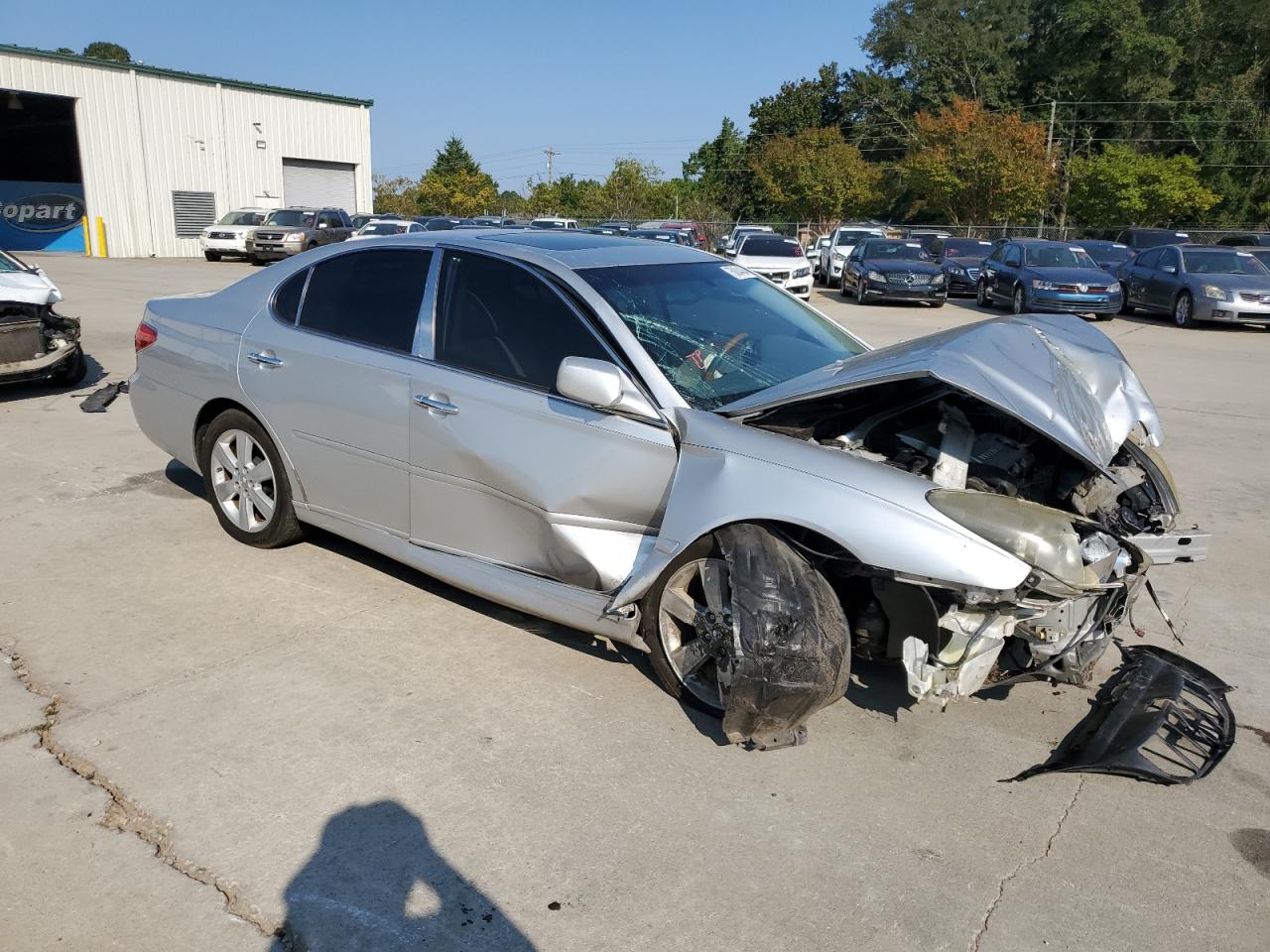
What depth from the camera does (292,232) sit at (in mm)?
31922

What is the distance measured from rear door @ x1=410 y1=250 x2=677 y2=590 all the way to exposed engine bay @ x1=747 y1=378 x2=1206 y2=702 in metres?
0.63

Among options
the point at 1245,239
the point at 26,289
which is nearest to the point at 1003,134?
the point at 1245,239

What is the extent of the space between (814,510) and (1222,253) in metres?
20.8

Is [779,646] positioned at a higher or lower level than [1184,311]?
higher

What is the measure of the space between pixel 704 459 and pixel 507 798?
135 centimetres

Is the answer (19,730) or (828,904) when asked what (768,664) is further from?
(19,730)

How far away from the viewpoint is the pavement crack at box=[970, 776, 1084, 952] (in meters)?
2.83

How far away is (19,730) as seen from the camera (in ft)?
12.5

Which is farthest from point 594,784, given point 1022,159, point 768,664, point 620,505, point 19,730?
point 1022,159

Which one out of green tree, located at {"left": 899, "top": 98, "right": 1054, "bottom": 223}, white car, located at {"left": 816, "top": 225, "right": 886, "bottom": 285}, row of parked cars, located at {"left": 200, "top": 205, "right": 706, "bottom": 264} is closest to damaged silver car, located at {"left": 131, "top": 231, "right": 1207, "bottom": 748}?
white car, located at {"left": 816, "top": 225, "right": 886, "bottom": 285}

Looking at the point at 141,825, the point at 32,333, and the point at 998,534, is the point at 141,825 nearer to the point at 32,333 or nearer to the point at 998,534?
the point at 998,534

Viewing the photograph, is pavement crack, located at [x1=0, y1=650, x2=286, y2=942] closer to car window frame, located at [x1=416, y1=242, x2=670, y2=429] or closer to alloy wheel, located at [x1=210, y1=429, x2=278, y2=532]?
alloy wheel, located at [x1=210, y1=429, x2=278, y2=532]

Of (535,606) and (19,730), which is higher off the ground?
(535,606)

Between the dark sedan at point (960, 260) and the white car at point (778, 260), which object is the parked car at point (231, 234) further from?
the dark sedan at point (960, 260)
